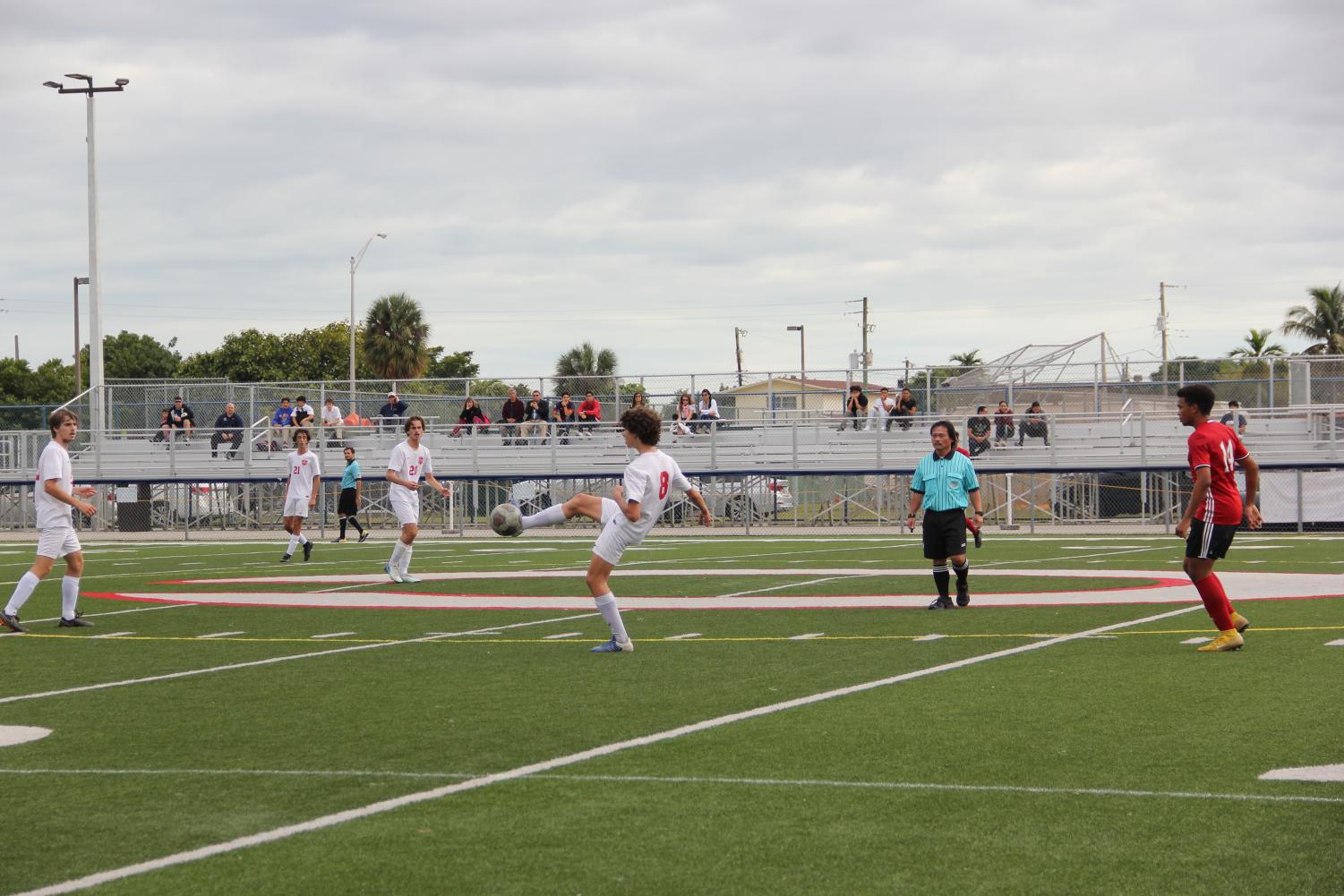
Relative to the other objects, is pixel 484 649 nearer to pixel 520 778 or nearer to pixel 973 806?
pixel 520 778

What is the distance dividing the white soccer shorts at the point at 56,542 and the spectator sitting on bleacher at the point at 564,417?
2244 cm

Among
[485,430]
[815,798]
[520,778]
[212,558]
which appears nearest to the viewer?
[815,798]

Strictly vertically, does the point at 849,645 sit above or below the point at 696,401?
below

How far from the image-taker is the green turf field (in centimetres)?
528

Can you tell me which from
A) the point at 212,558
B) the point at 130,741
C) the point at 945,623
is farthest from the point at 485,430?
the point at 130,741

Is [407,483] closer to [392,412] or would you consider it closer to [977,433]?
[977,433]

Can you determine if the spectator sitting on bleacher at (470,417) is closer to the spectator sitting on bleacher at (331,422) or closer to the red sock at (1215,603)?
the spectator sitting on bleacher at (331,422)

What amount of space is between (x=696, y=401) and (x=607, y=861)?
1263 inches

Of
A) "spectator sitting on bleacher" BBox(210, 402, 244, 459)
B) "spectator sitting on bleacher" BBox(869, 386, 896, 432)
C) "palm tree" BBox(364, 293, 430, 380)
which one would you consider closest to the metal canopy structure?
"spectator sitting on bleacher" BBox(869, 386, 896, 432)

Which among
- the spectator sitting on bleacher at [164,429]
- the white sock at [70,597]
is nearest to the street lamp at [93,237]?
the spectator sitting on bleacher at [164,429]

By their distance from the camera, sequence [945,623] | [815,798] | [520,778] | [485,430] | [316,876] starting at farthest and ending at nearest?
[485,430] < [945,623] < [520,778] < [815,798] < [316,876]

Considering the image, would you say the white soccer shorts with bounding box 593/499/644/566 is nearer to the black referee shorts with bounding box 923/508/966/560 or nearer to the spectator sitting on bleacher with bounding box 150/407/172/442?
the black referee shorts with bounding box 923/508/966/560

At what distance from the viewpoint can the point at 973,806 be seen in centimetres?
609

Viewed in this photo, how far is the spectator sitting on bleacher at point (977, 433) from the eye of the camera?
109 ft
